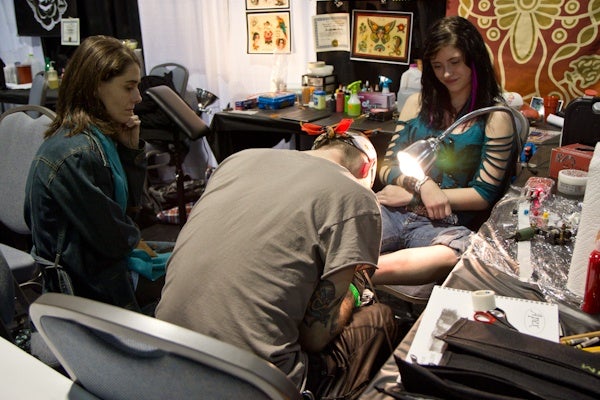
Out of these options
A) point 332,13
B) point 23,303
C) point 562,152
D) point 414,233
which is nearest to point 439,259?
point 414,233

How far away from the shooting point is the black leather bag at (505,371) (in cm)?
80

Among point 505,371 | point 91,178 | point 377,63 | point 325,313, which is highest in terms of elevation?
point 377,63

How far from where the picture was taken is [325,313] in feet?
4.05

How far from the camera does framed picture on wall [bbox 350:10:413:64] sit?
3.64 metres

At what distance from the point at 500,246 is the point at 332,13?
282 centimetres

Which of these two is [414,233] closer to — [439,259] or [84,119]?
[439,259]

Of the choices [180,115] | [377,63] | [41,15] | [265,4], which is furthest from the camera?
[41,15]

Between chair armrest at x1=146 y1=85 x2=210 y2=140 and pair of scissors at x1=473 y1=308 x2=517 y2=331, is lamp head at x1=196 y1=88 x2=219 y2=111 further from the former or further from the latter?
pair of scissors at x1=473 y1=308 x2=517 y2=331

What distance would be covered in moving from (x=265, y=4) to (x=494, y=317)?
360cm

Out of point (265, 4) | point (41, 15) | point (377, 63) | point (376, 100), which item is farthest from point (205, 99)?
point (41, 15)

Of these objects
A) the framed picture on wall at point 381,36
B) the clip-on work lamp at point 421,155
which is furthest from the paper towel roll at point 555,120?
the clip-on work lamp at point 421,155

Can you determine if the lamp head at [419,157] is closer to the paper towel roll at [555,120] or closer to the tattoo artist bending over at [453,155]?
the tattoo artist bending over at [453,155]

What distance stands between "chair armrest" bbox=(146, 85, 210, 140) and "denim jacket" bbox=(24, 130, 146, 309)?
129 centimetres

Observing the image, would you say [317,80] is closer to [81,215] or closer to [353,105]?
[353,105]
